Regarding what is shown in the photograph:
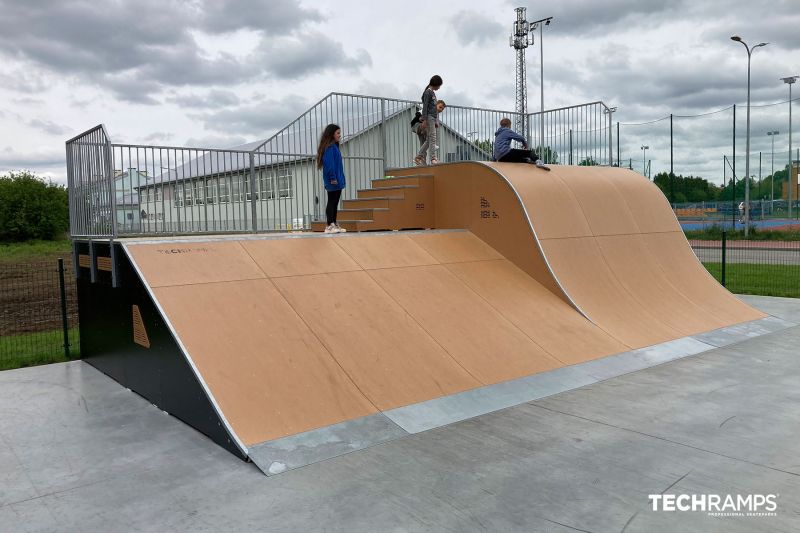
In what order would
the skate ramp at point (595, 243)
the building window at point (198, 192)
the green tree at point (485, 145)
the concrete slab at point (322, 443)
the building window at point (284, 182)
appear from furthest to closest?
the green tree at point (485, 145) → the building window at point (284, 182) → the building window at point (198, 192) → the skate ramp at point (595, 243) → the concrete slab at point (322, 443)

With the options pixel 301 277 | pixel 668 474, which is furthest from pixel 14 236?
pixel 668 474

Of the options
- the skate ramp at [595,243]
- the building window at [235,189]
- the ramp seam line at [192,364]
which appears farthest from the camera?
the building window at [235,189]

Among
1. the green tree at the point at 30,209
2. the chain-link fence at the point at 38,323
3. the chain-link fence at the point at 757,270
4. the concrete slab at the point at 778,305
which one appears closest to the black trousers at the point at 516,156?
the concrete slab at the point at 778,305

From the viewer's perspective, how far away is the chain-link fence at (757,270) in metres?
13.9

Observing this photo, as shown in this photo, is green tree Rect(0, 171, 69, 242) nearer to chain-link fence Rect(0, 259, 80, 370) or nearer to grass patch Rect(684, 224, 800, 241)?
chain-link fence Rect(0, 259, 80, 370)

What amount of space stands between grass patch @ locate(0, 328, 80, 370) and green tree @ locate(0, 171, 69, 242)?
32616 millimetres

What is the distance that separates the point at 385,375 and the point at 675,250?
26.6ft

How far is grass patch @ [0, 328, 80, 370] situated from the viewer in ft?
28.5

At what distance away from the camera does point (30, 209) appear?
40750 mm

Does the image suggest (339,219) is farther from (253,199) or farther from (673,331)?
(673,331)

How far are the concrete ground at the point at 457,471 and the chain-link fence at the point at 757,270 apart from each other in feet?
28.8

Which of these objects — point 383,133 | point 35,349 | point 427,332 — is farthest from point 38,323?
point 427,332

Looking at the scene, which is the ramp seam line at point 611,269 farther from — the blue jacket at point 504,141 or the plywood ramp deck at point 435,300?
the blue jacket at point 504,141

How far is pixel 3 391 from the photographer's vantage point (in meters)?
A: 7.13
